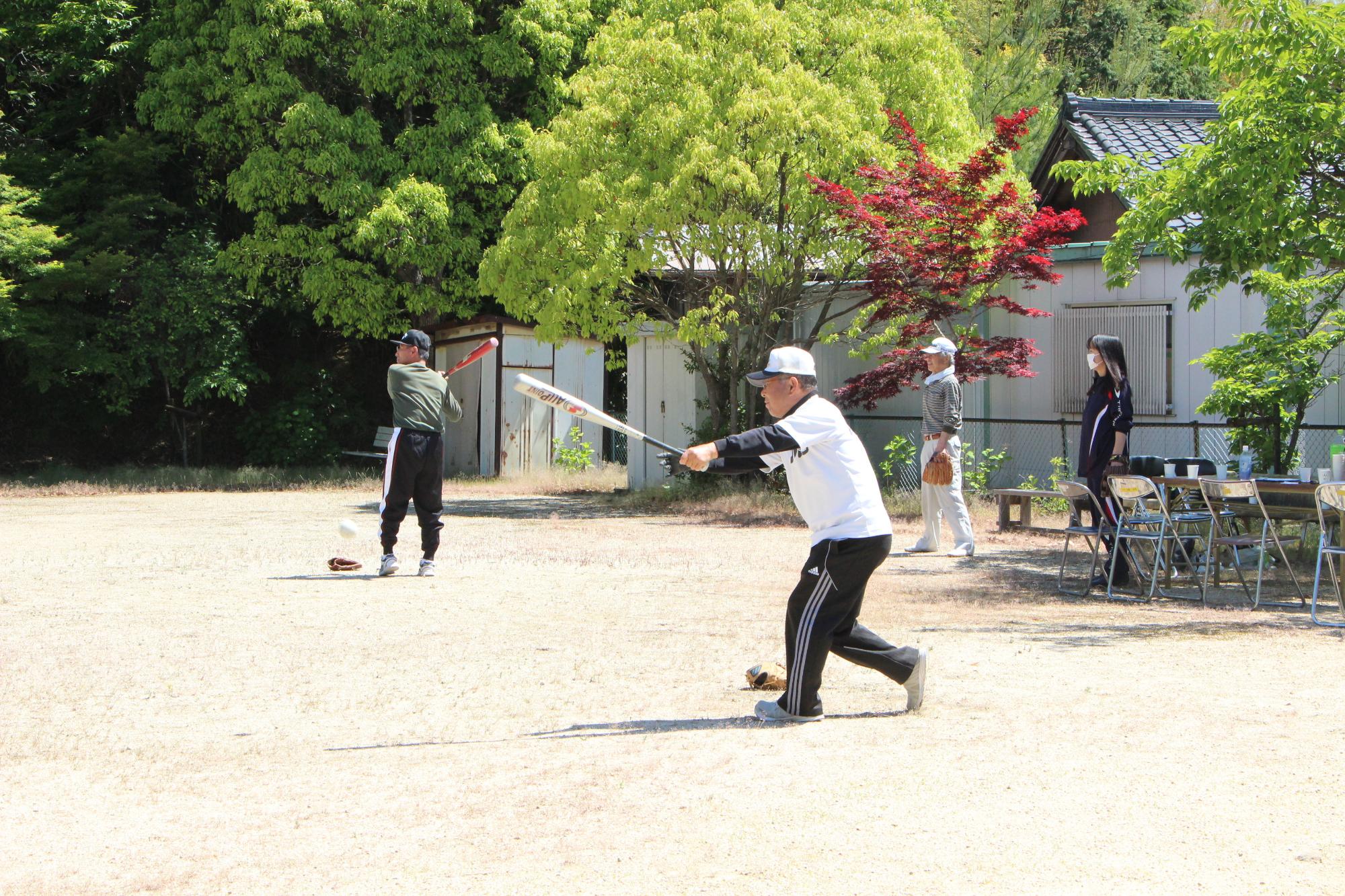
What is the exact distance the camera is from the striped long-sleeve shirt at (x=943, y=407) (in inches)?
462

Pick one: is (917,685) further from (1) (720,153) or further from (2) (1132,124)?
(2) (1132,124)

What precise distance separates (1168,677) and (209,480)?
19969mm

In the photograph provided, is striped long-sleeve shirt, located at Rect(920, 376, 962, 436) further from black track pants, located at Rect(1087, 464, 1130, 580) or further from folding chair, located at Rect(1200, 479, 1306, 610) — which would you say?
folding chair, located at Rect(1200, 479, 1306, 610)

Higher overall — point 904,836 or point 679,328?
point 679,328

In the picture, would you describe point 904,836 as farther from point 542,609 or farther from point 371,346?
point 371,346

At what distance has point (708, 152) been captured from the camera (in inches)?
609

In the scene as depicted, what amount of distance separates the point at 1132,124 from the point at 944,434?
9.54 meters

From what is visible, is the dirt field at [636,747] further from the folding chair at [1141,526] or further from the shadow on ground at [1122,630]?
the folding chair at [1141,526]

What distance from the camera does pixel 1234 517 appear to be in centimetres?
1087

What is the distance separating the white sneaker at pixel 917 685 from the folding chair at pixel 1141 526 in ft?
12.9

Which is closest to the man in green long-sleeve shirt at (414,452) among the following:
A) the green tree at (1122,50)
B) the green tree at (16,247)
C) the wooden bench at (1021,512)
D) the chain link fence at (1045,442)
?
the wooden bench at (1021,512)

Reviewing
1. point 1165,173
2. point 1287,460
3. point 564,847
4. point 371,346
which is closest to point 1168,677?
point 564,847

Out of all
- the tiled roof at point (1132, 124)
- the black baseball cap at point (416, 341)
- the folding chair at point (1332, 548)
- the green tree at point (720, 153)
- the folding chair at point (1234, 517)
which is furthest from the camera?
the tiled roof at point (1132, 124)

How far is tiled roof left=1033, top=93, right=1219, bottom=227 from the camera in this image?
59.2 feet
